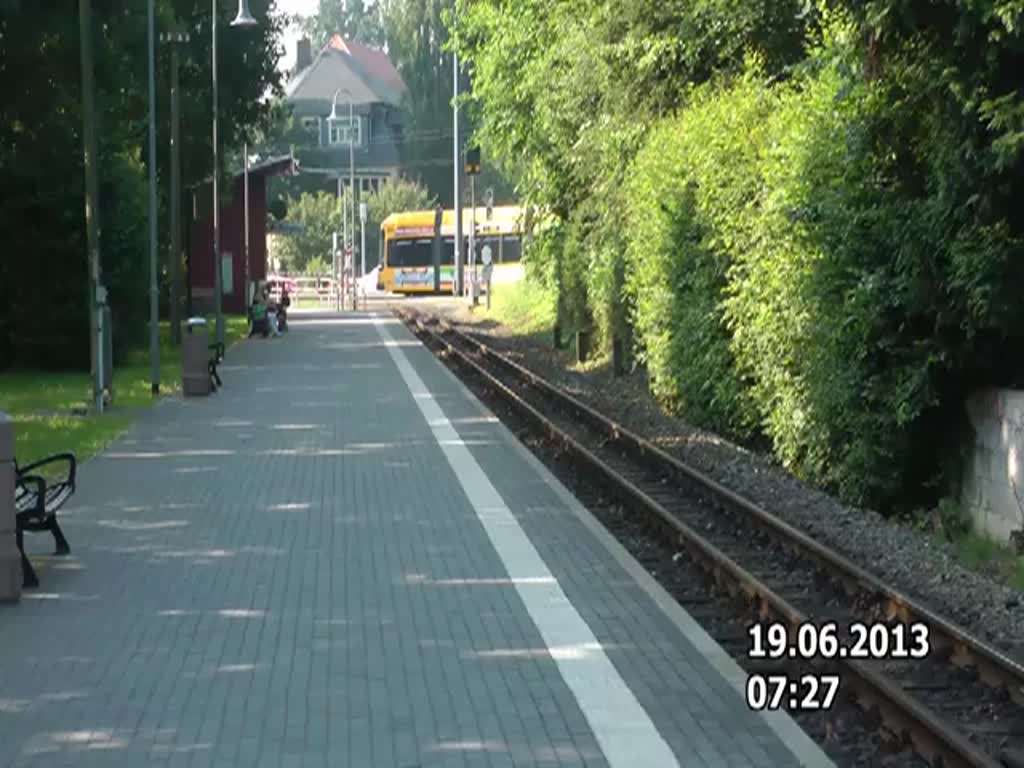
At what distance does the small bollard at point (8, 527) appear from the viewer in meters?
10.8

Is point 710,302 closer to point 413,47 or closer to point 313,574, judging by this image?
point 313,574

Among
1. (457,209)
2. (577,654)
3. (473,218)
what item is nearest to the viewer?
(577,654)

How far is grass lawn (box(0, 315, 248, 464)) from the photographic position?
2139 centimetres

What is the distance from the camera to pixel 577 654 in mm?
9453

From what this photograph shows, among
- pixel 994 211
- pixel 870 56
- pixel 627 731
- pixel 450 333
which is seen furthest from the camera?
pixel 450 333

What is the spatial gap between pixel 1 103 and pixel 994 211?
20742 mm

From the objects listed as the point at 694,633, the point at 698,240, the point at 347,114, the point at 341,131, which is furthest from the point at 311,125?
the point at 694,633

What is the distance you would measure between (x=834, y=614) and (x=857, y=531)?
364 cm

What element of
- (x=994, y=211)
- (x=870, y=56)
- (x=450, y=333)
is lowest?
(x=450, y=333)

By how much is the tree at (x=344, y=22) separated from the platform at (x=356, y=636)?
15917 centimetres

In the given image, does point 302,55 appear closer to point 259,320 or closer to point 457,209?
point 457,209

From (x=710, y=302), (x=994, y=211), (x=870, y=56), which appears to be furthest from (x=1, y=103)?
(x=994, y=211)

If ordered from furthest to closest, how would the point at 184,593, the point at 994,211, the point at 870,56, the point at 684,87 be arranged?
1. the point at 684,87
2. the point at 870,56
3. the point at 994,211
4. the point at 184,593

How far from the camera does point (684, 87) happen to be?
29641 mm
